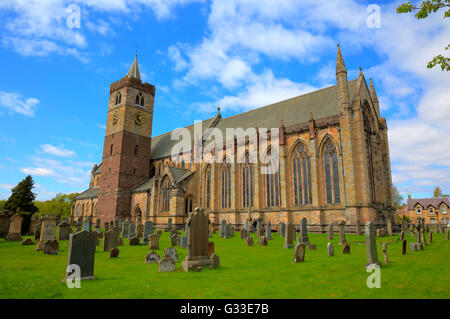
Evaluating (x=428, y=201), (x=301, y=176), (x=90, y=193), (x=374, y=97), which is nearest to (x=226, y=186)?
(x=301, y=176)

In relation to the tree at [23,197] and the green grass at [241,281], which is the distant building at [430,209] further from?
the tree at [23,197]

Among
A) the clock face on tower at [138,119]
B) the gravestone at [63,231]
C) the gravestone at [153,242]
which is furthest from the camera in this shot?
the clock face on tower at [138,119]

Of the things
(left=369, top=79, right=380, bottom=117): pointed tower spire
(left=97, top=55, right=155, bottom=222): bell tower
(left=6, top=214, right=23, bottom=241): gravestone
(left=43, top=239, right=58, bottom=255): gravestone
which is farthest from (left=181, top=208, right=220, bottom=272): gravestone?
(left=97, top=55, right=155, bottom=222): bell tower

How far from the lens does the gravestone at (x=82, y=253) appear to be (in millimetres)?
7578

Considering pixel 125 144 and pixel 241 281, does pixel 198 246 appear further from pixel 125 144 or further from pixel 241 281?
pixel 125 144

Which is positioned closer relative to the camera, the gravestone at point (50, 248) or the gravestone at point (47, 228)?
the gravestone at point (50, 248)

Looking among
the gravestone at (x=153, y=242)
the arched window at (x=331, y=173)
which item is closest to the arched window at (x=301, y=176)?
the arched window at (x=331, y=173)

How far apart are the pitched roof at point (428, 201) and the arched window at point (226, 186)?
49.6 m

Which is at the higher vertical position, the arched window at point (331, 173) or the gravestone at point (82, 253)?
the arched window at point (331, 173)

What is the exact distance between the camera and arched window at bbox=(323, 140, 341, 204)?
86.2 feet

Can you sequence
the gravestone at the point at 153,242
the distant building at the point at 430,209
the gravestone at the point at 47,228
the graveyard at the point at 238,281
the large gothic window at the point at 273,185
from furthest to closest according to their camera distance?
1. the distant building at the point at 430,209
2. the large gothic window at the point at 273,185
3. the gravestone at the point at 153,242
4. the gravestone at the point at 47,228
5. the graveyard at the point at 238,281

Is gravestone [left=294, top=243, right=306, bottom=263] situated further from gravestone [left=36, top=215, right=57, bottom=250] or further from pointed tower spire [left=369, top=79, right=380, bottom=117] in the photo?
pointed tower spire [left=369, top=79, right=380, bottom=117]

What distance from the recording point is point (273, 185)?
102 feet
